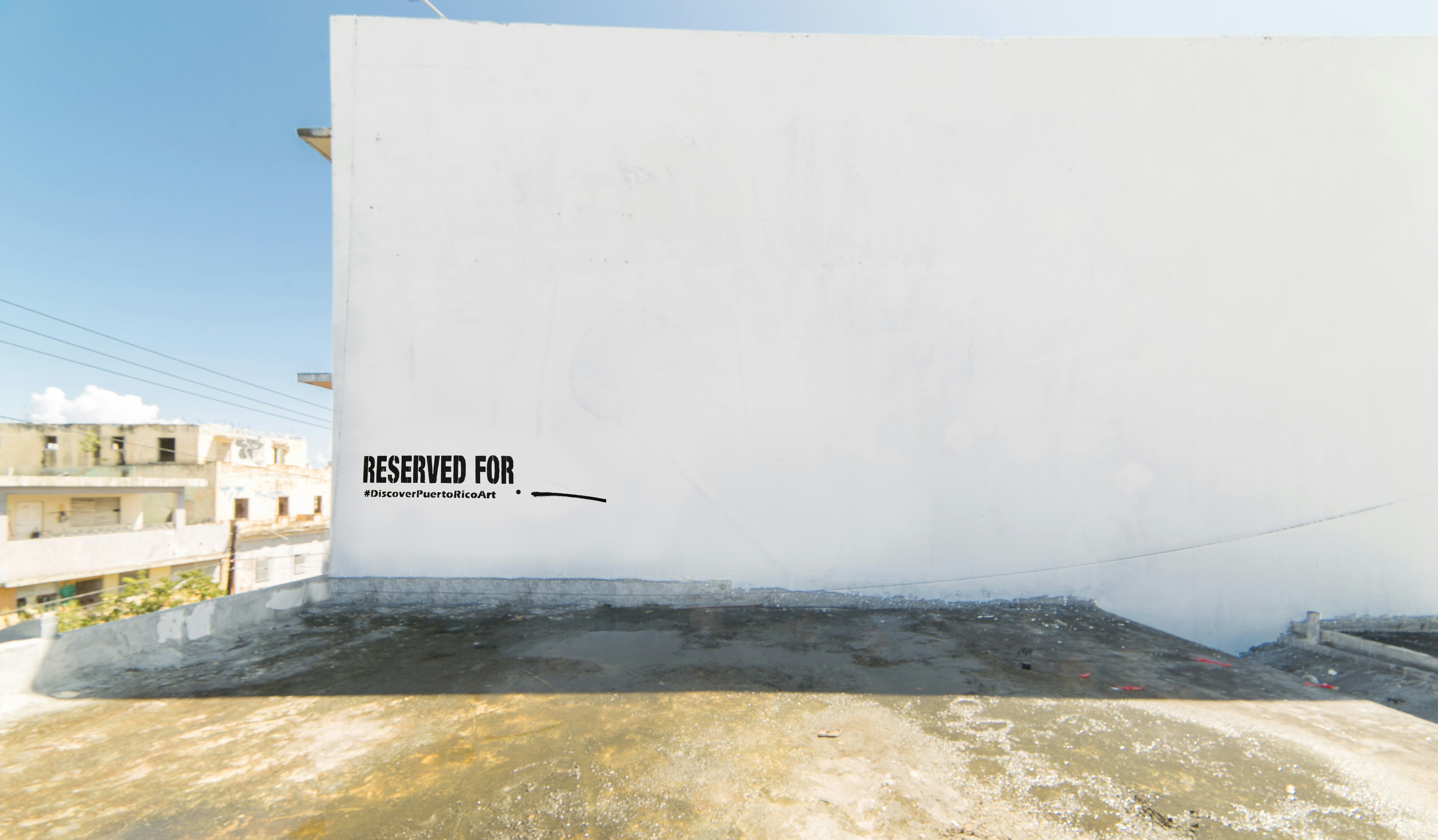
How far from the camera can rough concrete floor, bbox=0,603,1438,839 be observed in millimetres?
2152

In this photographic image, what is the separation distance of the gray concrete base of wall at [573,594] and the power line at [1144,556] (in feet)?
0.63

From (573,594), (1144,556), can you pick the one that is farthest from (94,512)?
(1144,556)

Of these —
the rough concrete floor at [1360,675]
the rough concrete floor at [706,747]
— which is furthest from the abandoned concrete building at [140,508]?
the rough concrete floor at [1360,675]

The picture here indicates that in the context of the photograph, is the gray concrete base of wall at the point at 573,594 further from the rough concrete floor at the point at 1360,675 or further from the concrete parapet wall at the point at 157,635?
the rough concrete floor at the point at 1360,675

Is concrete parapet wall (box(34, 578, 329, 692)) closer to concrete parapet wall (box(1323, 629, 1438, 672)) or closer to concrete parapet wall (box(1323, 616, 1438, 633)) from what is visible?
concrete parapet wall (box(1323, 629, 1438, 672))

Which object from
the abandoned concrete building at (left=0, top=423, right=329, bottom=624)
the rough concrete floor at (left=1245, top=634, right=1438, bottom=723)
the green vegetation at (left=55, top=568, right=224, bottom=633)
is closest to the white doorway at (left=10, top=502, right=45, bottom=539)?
the abandoned concrete building at (left=0, top=423, right=329, bottom=624)

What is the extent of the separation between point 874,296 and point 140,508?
3123 cm

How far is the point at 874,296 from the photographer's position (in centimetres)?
564

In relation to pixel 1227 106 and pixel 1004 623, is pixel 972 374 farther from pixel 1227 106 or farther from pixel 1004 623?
pixel 1227 106

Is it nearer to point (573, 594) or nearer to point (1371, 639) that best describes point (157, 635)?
point (573, 594)

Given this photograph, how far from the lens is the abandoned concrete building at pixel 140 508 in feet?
63.3

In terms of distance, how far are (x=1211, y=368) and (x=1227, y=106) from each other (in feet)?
8.77

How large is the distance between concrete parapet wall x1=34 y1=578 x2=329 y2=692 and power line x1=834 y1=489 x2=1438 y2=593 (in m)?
5.06

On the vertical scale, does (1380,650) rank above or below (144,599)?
below
